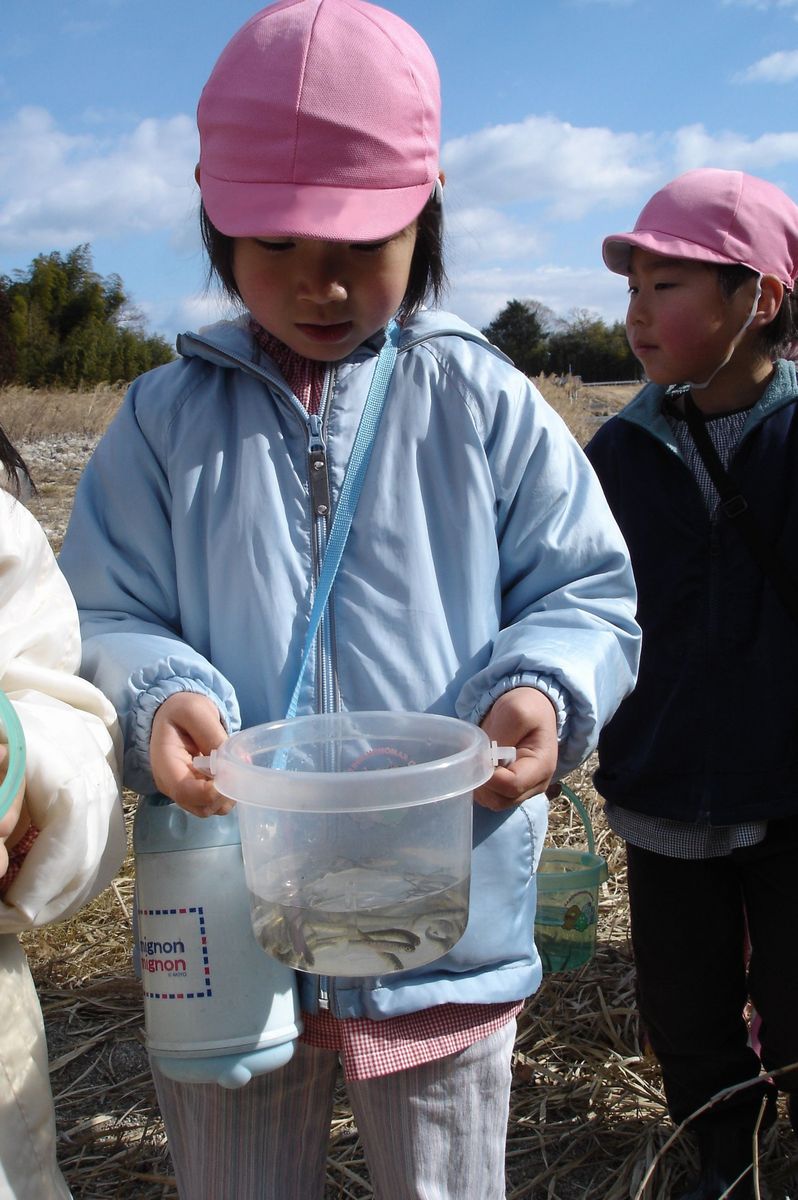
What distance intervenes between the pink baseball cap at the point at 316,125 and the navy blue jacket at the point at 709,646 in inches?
41.1

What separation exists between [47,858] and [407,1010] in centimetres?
46

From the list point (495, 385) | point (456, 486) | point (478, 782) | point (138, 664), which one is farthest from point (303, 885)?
point (495, 385)

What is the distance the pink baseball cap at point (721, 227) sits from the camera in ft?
7.64

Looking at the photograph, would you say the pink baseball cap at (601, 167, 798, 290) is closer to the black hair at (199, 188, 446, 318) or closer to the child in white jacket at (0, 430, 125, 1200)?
the black hair at (199, 188, 446, 318)

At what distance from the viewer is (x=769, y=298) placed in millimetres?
2342

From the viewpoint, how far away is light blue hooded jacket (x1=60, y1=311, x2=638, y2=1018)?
4.48ft

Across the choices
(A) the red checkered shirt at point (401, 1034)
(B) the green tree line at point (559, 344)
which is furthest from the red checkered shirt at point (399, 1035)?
(B) the green tree line at point (559, 344)

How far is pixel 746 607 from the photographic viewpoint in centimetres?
213

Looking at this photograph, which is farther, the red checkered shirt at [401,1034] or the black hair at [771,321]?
the black hair at [771,321]

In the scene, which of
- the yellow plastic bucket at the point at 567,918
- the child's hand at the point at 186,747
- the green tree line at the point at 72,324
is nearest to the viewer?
the child's hand at the point at 186,747

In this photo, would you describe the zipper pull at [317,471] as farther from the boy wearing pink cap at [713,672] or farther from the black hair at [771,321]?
the black hair at [771,321]

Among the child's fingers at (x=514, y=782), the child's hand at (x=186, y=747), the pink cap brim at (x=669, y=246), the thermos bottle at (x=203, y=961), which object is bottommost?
the thermos bottle at (x=203, y=961)

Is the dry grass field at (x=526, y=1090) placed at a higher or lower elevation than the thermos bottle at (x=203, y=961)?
lower

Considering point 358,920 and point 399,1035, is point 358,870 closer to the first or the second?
point 358,920
